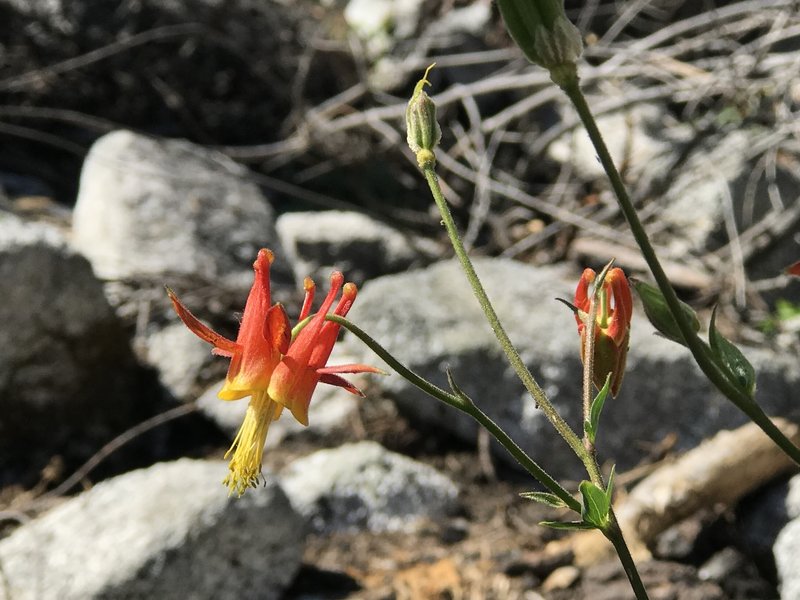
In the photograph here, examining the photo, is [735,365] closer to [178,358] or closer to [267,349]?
[267,349]

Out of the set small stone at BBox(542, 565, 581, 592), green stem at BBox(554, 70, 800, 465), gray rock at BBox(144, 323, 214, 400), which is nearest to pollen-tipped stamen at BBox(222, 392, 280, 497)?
green stem at BBox(554, 70, 800, 465)

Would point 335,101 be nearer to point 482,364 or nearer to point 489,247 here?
point 489,247

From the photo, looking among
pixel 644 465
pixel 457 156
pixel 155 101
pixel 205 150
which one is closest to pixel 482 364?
pixel 644 465

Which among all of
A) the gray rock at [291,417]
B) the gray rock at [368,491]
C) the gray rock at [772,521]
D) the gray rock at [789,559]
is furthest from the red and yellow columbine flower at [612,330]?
the gray rock at [291,417]

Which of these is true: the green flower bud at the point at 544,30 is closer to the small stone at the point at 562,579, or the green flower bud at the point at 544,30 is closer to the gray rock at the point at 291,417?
the small stone at the point at 562,579

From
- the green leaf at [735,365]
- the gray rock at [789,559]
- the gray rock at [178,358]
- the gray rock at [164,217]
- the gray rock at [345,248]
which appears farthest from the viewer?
the gray rock at [345,248]

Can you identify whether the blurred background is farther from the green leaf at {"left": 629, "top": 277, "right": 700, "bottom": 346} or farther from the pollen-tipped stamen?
the green leaf at {"left": 629, "top": 277, "right": 700, "bottom": 346}
